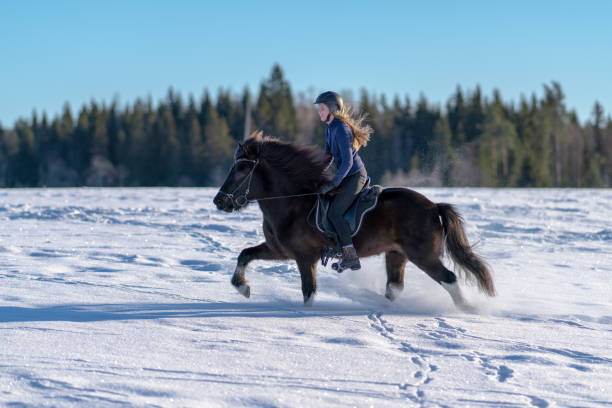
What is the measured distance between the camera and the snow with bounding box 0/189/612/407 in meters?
3.57

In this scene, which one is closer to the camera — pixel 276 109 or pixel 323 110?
pixel 323 110

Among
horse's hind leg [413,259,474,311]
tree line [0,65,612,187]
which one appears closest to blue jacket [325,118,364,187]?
horse's hind leg [413,259,474,311]

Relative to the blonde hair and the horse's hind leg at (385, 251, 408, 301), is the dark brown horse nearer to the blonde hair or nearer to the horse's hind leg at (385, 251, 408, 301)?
the horse's hind leg at (385, 251, 408, 301)

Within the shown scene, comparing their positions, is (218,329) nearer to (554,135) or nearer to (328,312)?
(328,312)

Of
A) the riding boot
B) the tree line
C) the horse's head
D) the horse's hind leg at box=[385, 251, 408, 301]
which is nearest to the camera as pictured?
the riding boot

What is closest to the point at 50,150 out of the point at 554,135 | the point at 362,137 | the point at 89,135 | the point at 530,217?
the point at 89,135

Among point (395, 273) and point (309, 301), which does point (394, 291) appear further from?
point (309, 301)

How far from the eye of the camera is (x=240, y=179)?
6473 millimetres

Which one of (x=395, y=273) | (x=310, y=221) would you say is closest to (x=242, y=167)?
(x=310, y=221)

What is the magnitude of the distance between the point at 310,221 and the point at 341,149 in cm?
78

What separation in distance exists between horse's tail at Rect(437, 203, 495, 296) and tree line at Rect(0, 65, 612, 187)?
5471 centimetres

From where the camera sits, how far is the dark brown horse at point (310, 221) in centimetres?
633

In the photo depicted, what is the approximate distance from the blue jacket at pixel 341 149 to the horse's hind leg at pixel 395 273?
3.56 ft

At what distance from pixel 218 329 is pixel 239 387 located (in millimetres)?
1498
